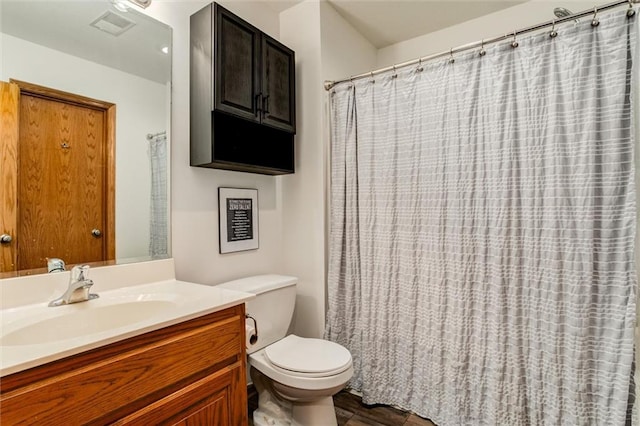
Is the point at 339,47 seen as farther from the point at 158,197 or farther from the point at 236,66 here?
the point at 158,197

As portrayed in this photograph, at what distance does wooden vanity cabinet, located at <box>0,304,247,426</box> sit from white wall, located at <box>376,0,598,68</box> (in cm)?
235

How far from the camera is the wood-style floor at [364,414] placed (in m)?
1.73

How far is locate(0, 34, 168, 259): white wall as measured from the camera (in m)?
1.24

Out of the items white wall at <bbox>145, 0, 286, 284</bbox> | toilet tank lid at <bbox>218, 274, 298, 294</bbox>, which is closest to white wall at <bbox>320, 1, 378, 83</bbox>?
white wall at <bbox>145, 0, 286, 284</bbox>

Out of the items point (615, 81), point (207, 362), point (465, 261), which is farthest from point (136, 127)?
point (615, 81)

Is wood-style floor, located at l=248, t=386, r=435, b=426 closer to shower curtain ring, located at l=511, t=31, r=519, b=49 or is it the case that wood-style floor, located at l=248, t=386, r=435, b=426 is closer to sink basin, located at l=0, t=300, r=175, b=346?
sink basin, located at l=0, t=300, r=175, b=346

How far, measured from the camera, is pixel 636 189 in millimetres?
1278

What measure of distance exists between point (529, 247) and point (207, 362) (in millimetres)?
1416

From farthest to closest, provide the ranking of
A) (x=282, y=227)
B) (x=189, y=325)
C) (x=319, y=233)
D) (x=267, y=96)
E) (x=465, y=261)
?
(x=282, y=227), (x=319, y=233), (x=267, y=96), (x=465, y=261), (x=189, y=325)

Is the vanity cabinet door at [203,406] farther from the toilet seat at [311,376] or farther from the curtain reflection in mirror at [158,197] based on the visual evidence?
the curtain reflection in mirror at [158,197]

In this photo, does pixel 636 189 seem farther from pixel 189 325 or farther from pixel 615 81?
pixel 189 325

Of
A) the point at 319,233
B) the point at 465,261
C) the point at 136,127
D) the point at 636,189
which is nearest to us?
the point at 636,189

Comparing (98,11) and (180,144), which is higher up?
(98,11)

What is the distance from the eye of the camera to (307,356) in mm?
1582
